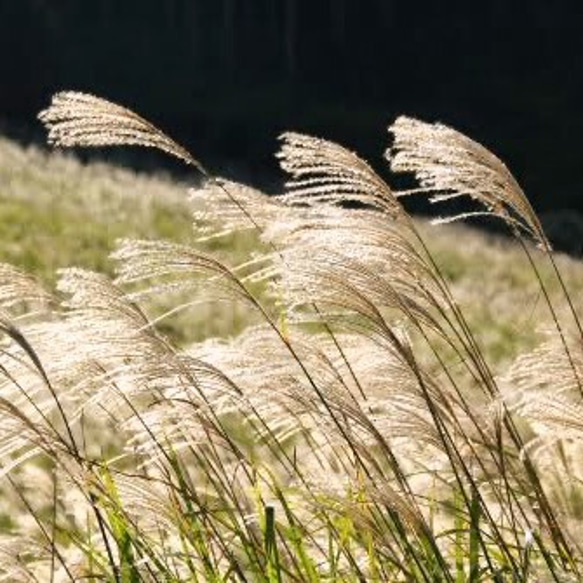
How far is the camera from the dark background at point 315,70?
42.7 metres

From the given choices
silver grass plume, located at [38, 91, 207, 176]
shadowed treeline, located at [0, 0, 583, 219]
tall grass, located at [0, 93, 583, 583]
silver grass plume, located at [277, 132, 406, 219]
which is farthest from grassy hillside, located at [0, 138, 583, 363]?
shadowed treeline, located at [0, 0, 583, 219]

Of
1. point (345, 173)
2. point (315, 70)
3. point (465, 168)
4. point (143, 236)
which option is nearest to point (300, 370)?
point (345, 173)

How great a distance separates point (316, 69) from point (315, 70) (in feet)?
0.18

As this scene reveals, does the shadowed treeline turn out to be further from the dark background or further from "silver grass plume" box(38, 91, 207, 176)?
"silver grass plume" box(38, 91, 207, 176)

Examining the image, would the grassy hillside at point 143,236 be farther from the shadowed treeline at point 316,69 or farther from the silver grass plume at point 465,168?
the shadowed treeline at point 316,69

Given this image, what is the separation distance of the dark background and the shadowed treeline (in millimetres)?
65

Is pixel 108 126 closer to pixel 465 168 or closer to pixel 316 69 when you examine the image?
pixel 465 168

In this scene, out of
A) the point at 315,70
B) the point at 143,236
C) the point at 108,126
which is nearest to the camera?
the point at 108,126

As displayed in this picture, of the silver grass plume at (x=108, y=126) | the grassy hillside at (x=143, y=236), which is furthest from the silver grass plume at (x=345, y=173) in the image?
the grassy hillside at (x=143, y=236)

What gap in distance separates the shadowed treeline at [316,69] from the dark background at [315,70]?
0.07 meters

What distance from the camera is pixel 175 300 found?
1522 cm

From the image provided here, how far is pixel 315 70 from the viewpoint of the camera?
181ft

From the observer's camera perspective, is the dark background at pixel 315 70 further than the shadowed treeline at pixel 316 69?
No

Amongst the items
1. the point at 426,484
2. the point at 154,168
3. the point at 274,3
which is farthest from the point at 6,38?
the point at 426,484
